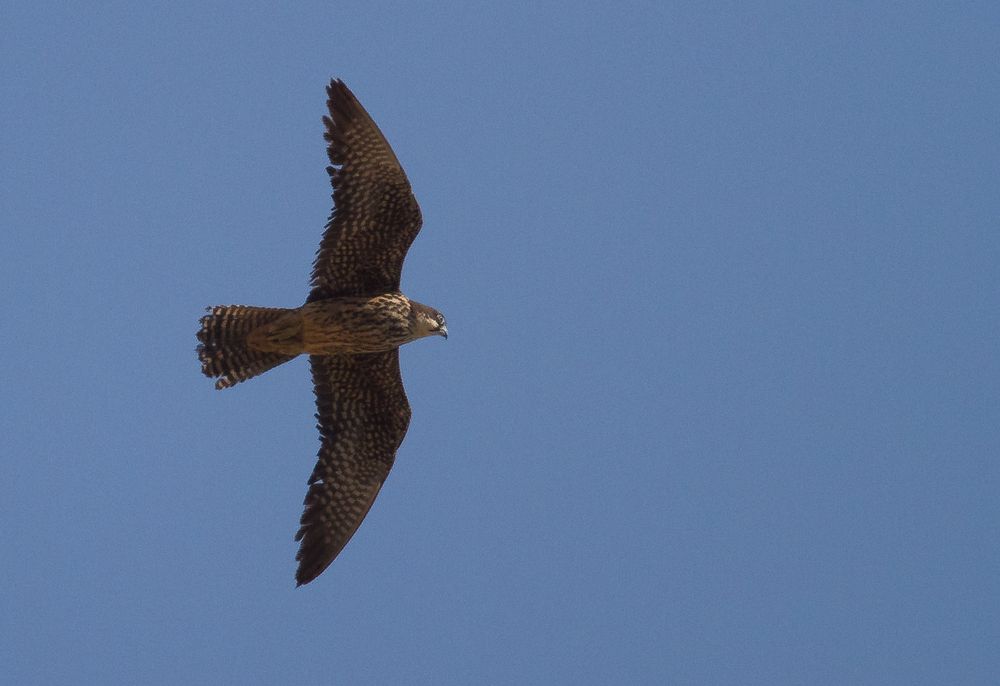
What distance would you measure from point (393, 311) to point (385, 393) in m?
0.92

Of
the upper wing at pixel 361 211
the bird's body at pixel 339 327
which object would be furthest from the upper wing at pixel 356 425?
the upper wing at pixel 361 211

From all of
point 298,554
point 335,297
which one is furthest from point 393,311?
point 298,554

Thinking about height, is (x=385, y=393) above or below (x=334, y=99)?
below

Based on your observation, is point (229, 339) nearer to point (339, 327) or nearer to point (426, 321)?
point (339, 327)

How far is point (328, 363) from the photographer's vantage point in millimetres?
13922

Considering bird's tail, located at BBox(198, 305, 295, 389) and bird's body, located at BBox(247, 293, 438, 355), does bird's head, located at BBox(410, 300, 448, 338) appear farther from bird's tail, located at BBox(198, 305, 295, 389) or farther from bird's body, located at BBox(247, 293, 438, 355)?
bird's tail, located at BBox(198, 305, 295, 389)

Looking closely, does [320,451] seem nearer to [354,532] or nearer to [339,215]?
[354,532]

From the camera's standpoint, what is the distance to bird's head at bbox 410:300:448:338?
13.6m

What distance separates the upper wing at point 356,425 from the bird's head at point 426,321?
475 millimetres

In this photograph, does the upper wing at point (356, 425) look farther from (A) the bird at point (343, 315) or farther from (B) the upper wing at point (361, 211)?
(B) the upper wing at point (361, 211)

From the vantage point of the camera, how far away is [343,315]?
13336mm

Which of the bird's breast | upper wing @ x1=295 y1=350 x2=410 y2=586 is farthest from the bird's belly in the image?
upper wing @ x1=295 y1=350 x2=410 y2=586

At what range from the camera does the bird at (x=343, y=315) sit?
515 inches

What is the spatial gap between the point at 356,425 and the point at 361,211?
77.1 inches
